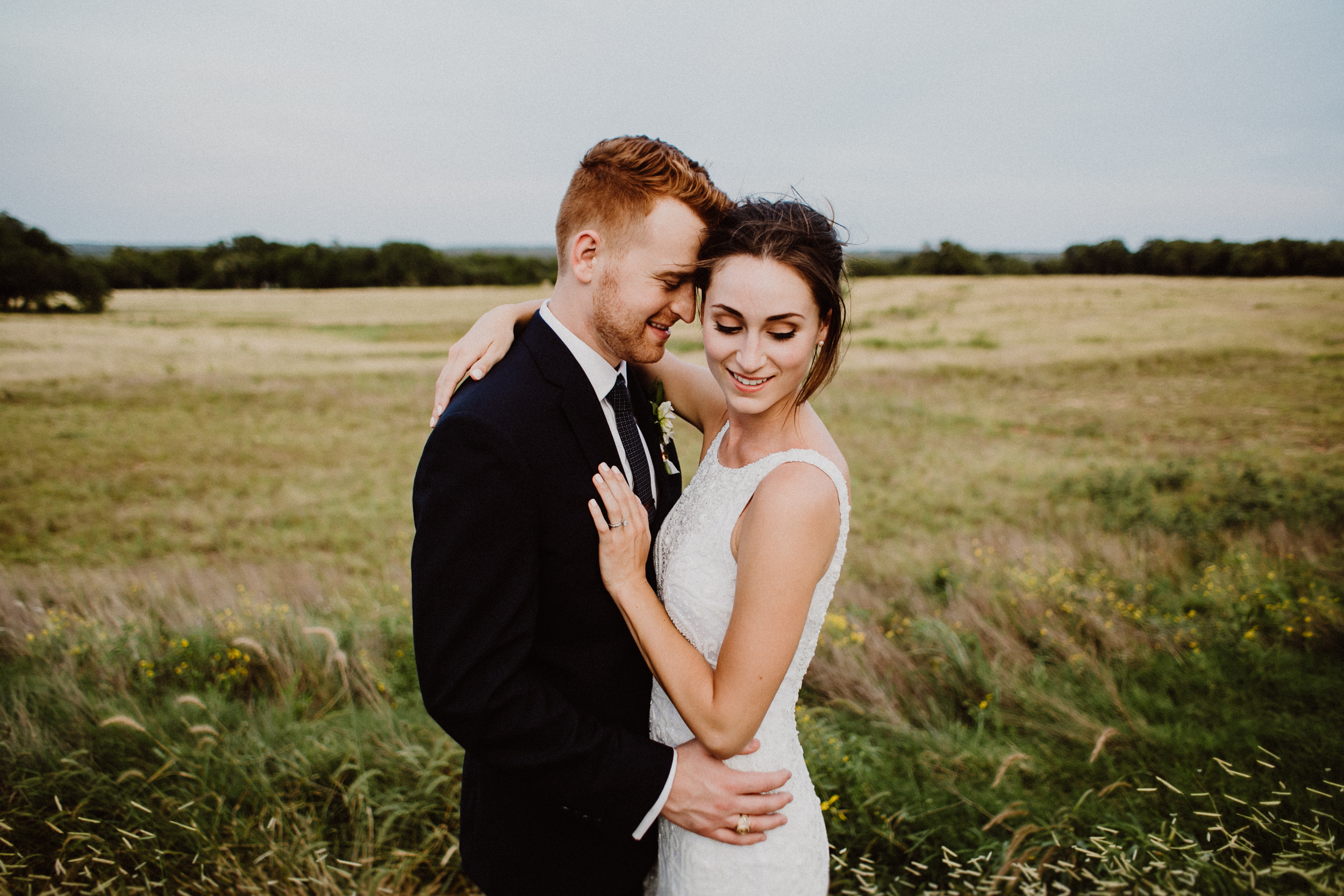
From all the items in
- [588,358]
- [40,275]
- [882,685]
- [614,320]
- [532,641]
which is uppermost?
[40,275]

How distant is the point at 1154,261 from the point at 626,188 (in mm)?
58791

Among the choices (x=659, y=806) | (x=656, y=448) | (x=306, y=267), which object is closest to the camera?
(x=659, y=806)

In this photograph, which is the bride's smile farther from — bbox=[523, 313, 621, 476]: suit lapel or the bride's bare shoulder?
bbox=[523, 313, 621, 476]: suit lapel

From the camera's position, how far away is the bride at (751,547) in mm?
1793

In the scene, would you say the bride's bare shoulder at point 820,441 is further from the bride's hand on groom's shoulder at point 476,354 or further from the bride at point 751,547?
the bride's hand on groom's shoulder at point 476,354

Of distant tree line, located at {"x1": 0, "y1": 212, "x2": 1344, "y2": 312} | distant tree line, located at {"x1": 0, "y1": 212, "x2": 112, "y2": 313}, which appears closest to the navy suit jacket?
distant tree line, located at {"x1": 0, "y1": 212, "x2": 1344, "y2": 312}

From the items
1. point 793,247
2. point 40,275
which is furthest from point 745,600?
point 40,275

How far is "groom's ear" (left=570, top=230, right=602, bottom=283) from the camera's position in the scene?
2.09 m

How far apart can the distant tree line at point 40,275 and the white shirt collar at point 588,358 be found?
1257 inches

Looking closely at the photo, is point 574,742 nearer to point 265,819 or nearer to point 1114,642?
point 265,819

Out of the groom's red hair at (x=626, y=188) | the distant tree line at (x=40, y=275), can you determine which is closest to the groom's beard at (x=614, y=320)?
the groom's red hair at (x=626, y=188)

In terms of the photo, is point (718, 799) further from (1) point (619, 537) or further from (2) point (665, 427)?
(2) point (665, 427)

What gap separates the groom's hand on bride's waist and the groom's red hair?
1.58 meters

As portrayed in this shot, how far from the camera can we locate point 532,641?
1747mm
